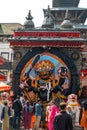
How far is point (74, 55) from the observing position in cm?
2434

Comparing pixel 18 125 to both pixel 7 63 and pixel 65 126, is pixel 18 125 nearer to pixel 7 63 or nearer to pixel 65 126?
pixel 65 126

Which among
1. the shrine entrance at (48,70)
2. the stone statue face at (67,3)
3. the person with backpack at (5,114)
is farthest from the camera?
the stone statue face at (67,3)

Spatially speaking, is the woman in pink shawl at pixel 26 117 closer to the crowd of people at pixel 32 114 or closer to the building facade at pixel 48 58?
the crowd of people at pixel 32 114

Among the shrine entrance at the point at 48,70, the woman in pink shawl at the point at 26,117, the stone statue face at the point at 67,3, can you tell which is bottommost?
the woman in pink shawl at the point at 26,117

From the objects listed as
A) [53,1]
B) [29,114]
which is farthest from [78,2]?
[29,114]

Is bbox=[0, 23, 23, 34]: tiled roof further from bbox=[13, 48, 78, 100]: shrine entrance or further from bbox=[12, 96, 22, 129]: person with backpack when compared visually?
bbox=[12, 96, 22, 129]: person with backpack

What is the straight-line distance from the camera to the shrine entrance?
79.1 feet

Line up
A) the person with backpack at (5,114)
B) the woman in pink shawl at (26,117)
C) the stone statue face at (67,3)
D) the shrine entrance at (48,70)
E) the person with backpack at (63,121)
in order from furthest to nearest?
the stone statue face at (67,3), the shrine entrance at (48,70), the woman in pink shawl at (26,117), the person with backpack at (5,114), the person with backpack at (63,121)

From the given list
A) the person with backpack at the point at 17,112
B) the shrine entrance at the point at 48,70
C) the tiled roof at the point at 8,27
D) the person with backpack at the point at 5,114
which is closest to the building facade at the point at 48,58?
the shrine entrance at the point at 48,70

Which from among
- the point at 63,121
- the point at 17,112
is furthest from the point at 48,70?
the point at 63,121

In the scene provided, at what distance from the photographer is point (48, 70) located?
2417 centimetres

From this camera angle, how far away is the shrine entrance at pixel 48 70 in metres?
24.1

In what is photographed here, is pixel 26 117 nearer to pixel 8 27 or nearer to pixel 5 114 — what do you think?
pixel 5 114

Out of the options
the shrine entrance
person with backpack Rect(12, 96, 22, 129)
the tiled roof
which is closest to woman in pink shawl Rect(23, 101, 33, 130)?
person with backpack Rect(12, 96, 22, 129)
